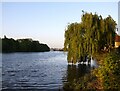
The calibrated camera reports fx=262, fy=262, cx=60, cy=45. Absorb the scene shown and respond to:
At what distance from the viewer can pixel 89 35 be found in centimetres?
2747

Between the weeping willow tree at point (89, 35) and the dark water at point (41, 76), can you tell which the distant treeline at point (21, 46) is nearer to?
the dark water at point (41, 76)

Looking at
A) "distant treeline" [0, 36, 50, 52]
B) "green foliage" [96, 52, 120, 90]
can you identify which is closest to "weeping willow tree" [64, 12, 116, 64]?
"green foliage" [96, 52, 120, 90]

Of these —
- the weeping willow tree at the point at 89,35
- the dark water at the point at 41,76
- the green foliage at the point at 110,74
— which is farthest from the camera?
the weeping willow tree at the point at 89,35

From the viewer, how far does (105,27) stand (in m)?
28.4

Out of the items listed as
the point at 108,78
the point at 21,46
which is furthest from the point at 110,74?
the point at 21,46

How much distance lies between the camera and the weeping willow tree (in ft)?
Answer: 90.7

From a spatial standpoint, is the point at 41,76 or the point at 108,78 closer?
the point at 108,78

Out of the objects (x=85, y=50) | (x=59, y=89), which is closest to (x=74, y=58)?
(x=85, y=50)

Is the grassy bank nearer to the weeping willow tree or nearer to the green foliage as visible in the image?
the green foliage

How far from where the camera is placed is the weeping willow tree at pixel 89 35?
27.7 meters

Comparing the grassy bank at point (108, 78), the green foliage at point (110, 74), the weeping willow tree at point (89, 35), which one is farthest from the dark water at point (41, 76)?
the green foliage at point (110, 74)

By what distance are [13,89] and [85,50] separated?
11716mm

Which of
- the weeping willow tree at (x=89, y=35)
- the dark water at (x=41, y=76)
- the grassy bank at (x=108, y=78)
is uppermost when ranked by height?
the weeping willow tree at (x=89, y=35)

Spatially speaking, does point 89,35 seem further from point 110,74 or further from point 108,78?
point 108,78
